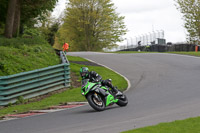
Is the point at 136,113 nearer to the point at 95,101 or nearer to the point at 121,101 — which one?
the point at 95,101

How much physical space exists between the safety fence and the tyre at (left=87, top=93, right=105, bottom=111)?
17.1 feet

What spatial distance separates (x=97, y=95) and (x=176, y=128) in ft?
13.7

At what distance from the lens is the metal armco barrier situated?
582 inches

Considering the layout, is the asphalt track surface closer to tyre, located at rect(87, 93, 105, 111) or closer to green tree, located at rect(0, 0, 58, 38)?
tyre, located at rect(87, 93, 105, 111)

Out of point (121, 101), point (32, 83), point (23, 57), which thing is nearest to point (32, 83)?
point (32, 83)

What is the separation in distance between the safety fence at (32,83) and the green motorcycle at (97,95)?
507cm

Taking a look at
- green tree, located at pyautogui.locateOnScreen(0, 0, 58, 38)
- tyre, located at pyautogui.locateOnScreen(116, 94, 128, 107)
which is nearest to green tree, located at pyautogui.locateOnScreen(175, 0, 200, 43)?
green tree, located at pyautogui.locateOnScreen(0, 0, 58, 38)

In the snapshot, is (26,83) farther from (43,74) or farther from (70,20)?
(70,20)

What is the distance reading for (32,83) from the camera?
52.9 ft

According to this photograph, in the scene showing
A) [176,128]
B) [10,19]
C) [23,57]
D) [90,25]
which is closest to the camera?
[176,128]

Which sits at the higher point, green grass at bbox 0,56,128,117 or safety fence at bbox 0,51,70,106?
safety fence at bbox 0,51,70,106

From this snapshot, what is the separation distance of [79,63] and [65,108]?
12995 mm

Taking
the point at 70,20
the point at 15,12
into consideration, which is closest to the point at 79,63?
the point at 15,12

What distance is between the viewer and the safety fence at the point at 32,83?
14.8 meters
